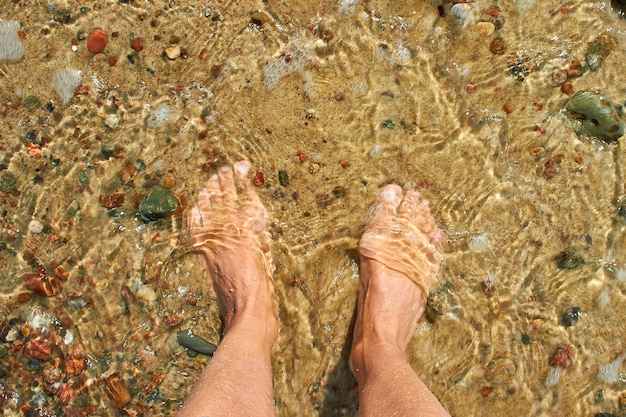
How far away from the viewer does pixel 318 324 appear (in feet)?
10.2

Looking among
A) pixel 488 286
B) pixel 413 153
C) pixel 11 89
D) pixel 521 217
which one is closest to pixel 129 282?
pixel 11 89

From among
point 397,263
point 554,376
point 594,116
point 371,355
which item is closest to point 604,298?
point 554,376

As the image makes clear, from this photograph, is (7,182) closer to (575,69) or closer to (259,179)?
(259,179)

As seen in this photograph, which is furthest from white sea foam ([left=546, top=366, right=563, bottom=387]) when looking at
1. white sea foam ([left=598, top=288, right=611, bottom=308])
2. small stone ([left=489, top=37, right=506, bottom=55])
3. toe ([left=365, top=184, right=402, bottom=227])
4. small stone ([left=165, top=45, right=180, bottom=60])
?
small stone ([left=165, top=45, right=180, bottom=60])

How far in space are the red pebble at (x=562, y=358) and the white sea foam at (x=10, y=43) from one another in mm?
3886

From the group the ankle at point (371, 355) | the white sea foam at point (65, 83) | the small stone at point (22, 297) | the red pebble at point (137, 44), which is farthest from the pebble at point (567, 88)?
the small stone at point (22, 297)

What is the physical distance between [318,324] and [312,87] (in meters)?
1.52

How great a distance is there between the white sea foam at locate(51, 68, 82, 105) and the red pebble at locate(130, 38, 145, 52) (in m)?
0.40

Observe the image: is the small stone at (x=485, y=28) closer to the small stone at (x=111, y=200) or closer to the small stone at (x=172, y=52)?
the small stone at (x=172, y=52)

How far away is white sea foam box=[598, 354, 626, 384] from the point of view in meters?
3.13

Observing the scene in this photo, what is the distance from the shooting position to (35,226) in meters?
3.06

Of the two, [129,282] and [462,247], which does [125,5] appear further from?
[462,247]

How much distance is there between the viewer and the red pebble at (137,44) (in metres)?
3.13

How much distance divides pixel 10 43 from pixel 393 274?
2.85 meters
